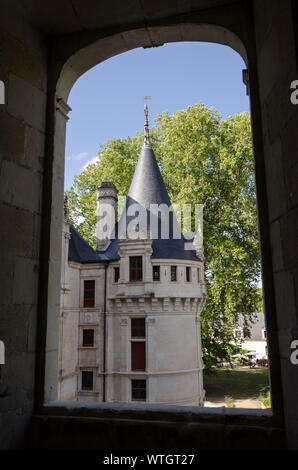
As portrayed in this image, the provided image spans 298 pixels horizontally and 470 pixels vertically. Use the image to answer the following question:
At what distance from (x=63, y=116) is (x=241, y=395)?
1610cm

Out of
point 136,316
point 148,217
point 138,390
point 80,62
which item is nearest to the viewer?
point 80,62

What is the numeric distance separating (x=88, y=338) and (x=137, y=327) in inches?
80.2

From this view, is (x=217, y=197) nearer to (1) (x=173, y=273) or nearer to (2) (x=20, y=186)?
(1) (x=173, y=273)

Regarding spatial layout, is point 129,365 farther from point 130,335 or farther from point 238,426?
point 238,426

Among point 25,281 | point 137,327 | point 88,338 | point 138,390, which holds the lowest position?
point 138,390

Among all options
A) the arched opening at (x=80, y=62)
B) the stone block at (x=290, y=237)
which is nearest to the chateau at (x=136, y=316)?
the arched opening at (x=80, y=62)

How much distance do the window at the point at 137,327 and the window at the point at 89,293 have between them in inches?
73.4

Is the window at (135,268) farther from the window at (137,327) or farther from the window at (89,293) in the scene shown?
the window at (89,293)

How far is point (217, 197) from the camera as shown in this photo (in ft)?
52.9

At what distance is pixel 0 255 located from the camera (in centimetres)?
173

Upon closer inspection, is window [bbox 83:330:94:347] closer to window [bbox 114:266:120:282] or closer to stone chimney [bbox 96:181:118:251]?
window [bbox 114:266:120:282]

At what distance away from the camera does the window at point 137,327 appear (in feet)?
41.8

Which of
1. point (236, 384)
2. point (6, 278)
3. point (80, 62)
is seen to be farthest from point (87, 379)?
point (80, 62)
